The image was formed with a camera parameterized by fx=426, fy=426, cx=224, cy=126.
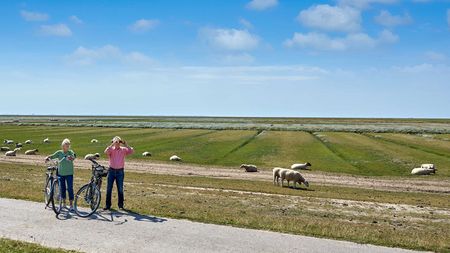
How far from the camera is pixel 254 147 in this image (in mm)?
71750

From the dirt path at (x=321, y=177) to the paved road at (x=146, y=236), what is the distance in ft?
85.1

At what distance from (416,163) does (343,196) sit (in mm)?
27665

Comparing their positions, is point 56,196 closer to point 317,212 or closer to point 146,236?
point 146,236

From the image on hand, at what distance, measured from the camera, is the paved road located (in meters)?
13.3

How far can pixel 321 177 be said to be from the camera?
43.9 meters

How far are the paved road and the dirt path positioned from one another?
2595 cm

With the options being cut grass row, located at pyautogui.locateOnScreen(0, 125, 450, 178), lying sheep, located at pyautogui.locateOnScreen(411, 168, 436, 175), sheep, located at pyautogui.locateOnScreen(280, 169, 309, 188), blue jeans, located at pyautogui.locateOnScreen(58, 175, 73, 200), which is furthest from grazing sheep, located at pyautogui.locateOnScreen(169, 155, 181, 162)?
blue jeans, located at pyautogui.locateOnScreen(58, 175, 73, 200)

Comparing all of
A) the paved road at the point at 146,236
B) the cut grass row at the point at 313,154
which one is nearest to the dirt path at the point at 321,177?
the cut grass row at the point at 313,154

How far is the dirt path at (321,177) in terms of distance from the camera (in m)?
39.0

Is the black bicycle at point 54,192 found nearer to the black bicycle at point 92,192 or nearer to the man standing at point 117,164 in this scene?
the black bicycle at point 92,192

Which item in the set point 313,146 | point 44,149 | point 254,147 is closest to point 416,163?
point 313,146

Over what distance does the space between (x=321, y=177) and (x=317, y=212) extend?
74.1 feet

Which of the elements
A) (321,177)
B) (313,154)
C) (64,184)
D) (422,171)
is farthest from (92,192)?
(313,154)

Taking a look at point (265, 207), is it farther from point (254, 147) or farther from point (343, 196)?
point (254, 147)
